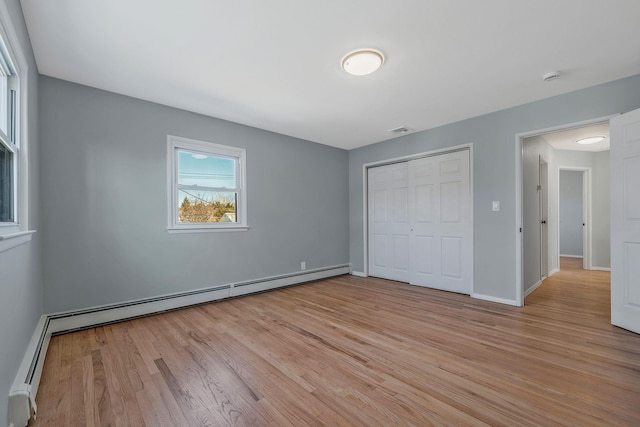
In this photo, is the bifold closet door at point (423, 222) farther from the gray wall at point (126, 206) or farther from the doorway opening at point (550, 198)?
the gray wall at point (126, 206)

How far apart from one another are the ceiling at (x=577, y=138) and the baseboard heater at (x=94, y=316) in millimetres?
4408

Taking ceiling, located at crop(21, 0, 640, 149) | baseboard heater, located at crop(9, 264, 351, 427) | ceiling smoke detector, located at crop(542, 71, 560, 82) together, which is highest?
ceiling, located at crop(21, 0, 640, 149)

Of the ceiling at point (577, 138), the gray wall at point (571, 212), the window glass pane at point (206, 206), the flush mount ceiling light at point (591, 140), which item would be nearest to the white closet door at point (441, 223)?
the ceiling at point (577, 138)

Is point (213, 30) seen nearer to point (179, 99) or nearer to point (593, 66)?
point (179, 99)

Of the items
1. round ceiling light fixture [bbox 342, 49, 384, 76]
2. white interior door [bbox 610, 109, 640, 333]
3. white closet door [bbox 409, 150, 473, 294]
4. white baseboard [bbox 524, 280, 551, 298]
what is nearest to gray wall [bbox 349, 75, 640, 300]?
white closet door [bbox 409, 150, 473, 294]

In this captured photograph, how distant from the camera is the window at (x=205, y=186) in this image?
11.3 ft

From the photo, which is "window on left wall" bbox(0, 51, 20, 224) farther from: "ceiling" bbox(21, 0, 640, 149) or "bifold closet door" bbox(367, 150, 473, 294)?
"bifold closet door" bbox(367, 150, 473, 294)

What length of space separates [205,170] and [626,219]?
188 inches

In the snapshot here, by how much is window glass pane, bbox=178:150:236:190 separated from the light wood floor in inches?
66.2

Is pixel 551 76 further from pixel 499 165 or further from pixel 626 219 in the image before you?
pixel 626 219

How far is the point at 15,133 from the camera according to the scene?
190 centimetres

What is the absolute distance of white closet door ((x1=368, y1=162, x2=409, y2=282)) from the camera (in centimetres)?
479

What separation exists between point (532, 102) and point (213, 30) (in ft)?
11.9

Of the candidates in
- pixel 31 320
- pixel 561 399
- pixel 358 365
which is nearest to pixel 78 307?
pixel 31 320
